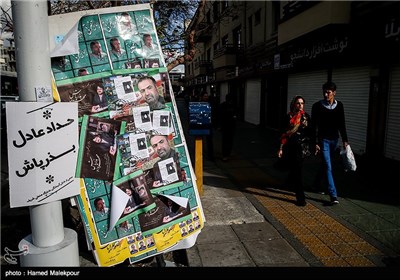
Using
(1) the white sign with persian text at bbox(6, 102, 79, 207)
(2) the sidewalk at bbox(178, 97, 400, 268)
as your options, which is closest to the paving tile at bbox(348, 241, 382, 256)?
(2) the sidewalk at bbox(178, 97, 400, 268)

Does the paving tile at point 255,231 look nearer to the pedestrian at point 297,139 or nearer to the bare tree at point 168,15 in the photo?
the pedestrian at point 297,139

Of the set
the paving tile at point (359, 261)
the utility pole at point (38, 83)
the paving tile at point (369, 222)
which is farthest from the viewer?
the paving tile at point (369, 222)

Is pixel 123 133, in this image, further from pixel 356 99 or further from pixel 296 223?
pixel 356 99

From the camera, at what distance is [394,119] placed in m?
7.14

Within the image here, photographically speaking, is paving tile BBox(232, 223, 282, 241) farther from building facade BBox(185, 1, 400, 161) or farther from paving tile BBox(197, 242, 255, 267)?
building facade BBox(185, 1, 400, 161)

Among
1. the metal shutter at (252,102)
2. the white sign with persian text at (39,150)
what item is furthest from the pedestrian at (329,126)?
the metal shutter at (252,102)

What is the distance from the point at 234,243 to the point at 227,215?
2.89 ft

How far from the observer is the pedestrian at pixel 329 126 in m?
4.82

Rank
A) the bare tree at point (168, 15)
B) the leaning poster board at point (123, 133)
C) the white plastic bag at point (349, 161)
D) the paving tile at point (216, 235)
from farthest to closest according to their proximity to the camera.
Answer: the bare tree at point (168, 15) < the white plastic bag at point (349, 161) < the paving tile at point (216, 235) < the leaning poster board at point (123, 133)

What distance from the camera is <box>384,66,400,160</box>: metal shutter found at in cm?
704

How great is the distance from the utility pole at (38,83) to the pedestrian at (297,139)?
3502 mm

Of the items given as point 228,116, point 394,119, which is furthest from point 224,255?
point 394,119

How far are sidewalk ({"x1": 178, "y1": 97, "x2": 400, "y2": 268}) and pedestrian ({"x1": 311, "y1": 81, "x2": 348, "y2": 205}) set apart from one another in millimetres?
528

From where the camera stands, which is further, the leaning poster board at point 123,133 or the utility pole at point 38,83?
the leaning poster board at point 123,133
